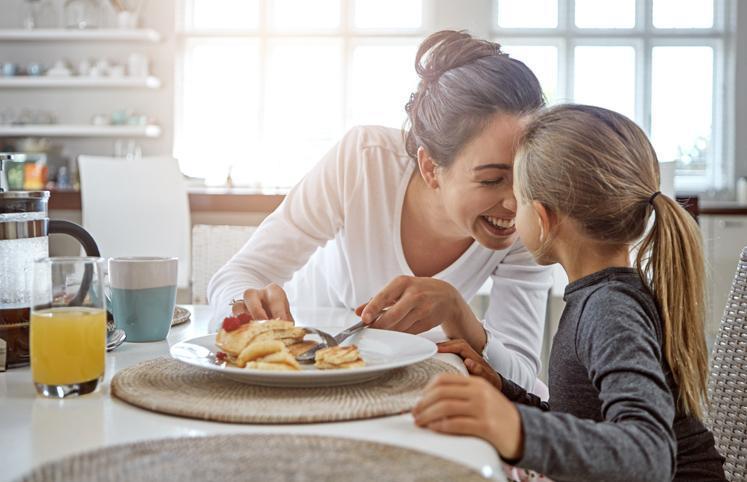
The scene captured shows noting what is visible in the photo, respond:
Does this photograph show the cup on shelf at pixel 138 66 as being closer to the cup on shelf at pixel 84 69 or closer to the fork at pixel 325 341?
the cup on shelf at pixel 84 69

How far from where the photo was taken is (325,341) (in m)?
1.00

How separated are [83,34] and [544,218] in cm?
548

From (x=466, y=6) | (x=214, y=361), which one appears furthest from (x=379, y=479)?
(x=466, y=6)

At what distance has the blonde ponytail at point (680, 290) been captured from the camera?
3.22ft

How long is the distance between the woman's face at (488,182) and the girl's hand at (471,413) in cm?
72

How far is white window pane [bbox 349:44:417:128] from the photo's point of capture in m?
6.20

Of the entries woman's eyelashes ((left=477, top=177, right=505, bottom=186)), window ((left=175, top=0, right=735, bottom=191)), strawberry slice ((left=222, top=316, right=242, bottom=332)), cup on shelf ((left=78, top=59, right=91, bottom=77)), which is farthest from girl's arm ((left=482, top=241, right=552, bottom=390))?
cup on shelf ((left=78, top=59, right=91, bottom=77))

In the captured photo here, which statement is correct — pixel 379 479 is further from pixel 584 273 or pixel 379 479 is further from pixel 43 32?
pixel 43 32

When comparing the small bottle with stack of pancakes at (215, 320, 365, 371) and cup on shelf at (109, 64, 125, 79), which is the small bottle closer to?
cup on shelf at (109, 64, 125, 79)

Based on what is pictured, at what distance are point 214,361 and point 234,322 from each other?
6 cm

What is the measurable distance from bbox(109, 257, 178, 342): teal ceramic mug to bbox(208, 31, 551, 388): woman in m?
0.13

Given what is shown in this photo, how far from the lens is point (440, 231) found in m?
1.71

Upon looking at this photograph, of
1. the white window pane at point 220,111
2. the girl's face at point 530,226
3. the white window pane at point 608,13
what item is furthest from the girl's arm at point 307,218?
the white window pane at point 608,13

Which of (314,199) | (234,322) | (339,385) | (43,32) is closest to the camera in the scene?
(339,385)
